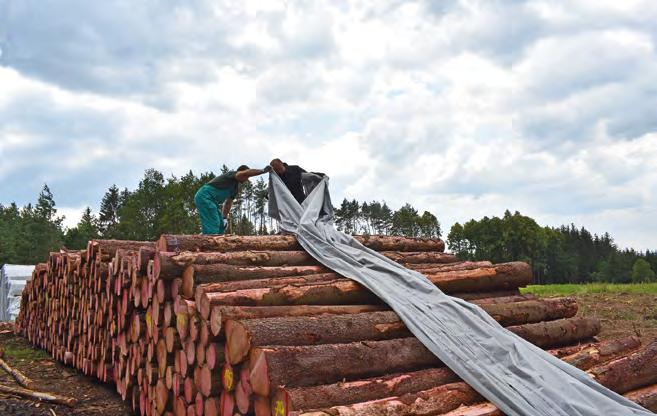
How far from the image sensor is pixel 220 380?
4723 mm

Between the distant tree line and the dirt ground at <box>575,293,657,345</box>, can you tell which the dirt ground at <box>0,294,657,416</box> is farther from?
the distant tree line

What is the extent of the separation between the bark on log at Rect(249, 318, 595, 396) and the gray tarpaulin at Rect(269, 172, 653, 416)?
7.3 inches

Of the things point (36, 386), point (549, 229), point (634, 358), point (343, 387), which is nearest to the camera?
point (343, 387)

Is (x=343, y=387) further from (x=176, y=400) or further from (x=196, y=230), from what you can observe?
(x=196, y=230)

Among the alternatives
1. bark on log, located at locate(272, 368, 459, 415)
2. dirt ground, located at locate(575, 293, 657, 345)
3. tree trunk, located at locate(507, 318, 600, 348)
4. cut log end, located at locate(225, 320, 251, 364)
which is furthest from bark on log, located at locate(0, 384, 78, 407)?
dirt ground, located at locate(575, 293, 657, 345)

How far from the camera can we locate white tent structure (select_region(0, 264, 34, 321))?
1855cm

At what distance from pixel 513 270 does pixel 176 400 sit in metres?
4.33

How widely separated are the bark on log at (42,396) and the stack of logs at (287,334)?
0.64 m

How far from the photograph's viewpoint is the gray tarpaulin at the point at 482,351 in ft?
Answer: 13.4

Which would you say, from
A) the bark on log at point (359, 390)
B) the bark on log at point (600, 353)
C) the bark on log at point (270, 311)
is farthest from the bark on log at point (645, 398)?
the bark on log at point (359, 390)

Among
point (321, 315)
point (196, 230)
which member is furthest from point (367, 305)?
point (196, 230)

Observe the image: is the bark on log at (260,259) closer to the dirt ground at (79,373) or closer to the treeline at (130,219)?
the dirt ground at (79,373)

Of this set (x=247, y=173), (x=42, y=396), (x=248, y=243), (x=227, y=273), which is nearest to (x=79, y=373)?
(x=42, y=396)

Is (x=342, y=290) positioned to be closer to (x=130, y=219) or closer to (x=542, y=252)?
(x=130, y=219)
